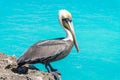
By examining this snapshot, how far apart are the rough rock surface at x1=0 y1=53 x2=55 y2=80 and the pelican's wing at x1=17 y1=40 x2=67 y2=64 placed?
154 mm

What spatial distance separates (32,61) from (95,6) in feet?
33.3

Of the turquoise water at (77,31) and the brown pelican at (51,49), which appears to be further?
the turquoise water at (77,31)

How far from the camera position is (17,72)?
500 centimetres

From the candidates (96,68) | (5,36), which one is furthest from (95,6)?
(96,68)

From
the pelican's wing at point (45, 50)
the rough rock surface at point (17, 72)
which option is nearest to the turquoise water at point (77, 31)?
the pelican's wing at point (45, 50)

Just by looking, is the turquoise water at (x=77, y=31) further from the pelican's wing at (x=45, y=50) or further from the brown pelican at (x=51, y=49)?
the pelican's wing at (x=45, y=50)

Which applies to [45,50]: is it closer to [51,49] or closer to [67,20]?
[51,49]

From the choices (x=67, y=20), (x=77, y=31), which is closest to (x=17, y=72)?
(x=67, y=20)

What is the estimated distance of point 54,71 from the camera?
212 inches

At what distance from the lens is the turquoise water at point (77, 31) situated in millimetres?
10452

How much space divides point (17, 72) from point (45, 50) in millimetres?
495

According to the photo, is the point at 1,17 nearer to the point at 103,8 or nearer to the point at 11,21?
the point at 11,21

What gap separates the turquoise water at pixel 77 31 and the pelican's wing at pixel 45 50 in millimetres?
4532

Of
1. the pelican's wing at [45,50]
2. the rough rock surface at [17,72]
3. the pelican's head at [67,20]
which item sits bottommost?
the rough rock surface at [17,72]
